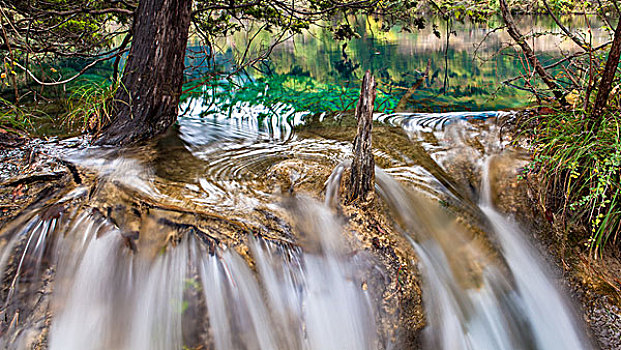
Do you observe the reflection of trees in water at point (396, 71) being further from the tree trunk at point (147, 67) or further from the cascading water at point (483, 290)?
the cascading water at point (483, 290)

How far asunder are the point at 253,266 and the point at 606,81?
265 cm

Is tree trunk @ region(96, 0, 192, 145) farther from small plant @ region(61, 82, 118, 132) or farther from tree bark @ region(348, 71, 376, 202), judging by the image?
tree bark @ region(348, 71, 376, 202)

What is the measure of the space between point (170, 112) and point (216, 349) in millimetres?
2795

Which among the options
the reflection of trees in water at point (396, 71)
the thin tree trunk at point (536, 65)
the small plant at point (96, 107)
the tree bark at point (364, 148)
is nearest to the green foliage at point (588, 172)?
the thin tree trunk at point (536, 65)

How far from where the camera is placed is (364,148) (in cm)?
280

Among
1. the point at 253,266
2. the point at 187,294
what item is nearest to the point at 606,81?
the point at 253,266

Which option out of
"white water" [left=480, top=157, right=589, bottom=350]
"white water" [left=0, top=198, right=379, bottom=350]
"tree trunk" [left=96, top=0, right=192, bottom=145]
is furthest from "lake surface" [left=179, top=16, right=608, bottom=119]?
"white water" [left=0, top=198, right=379, bottom=350]

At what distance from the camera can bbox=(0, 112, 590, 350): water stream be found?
2.27 metres

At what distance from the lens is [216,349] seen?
2.24 meters

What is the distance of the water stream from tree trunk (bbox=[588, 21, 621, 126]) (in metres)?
0.74

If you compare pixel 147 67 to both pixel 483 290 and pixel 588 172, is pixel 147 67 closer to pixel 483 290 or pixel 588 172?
pixel 483 290

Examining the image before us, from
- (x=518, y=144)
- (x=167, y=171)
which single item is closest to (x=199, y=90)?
(x=167, y=171)

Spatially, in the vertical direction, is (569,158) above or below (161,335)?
above

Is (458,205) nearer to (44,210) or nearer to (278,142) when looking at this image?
(278,142)
